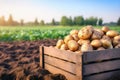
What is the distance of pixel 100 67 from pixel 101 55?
0.69 feet

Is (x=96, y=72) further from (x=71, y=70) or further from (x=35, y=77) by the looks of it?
(x=35, y=77)

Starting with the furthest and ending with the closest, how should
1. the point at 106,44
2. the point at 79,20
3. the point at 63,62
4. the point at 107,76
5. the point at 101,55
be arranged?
the point at 79,20 → the point at 106,44 → the point at 63,62 → the point at 107,76 → the point at 101,55

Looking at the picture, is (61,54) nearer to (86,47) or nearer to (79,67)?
(86,47)

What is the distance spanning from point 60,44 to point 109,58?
1120 millimetres

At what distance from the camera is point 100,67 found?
396 centimetres

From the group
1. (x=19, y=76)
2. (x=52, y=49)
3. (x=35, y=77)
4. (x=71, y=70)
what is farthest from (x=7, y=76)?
(x=71, y=70)

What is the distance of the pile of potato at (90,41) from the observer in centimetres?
425

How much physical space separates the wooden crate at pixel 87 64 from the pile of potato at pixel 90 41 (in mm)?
227

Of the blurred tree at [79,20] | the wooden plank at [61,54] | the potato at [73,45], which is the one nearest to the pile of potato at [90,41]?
the potato at [73,45]

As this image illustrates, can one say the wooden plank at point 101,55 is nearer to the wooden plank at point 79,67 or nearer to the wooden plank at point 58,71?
the wooden plank at point 79,67

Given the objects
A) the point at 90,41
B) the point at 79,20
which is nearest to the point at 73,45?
the point at 90,41

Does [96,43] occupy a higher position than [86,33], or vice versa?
[86,33]

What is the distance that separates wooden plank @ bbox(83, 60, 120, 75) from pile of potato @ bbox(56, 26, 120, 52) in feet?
1.03

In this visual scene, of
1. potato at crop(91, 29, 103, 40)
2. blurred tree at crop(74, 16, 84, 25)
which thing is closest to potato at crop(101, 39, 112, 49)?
potato at crop(91, 29, 103, 40)
